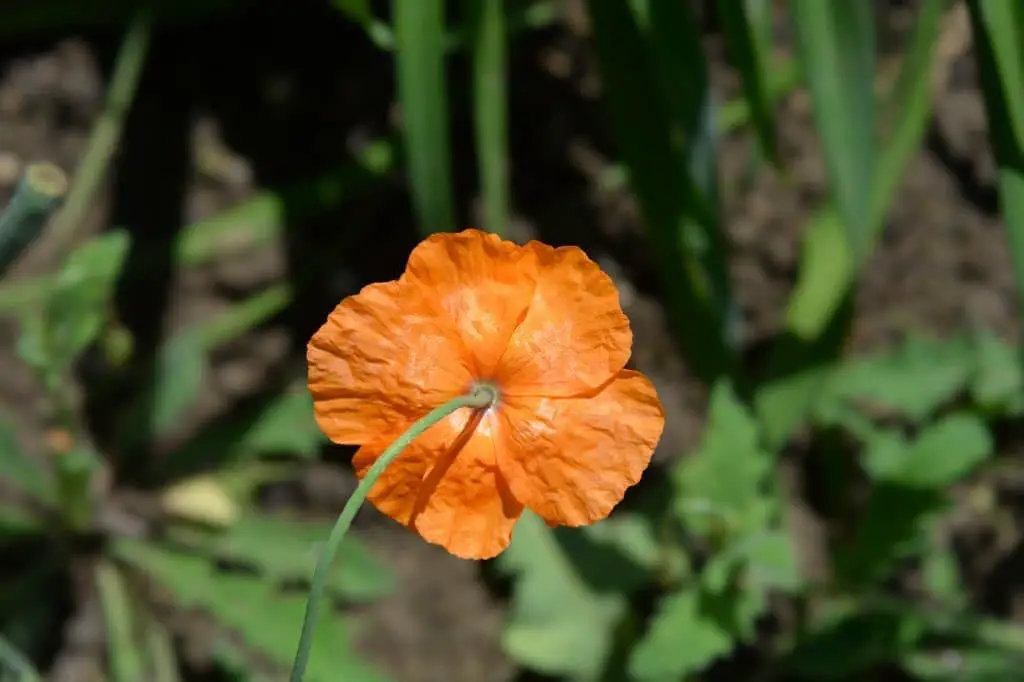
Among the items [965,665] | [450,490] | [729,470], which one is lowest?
[965,665]

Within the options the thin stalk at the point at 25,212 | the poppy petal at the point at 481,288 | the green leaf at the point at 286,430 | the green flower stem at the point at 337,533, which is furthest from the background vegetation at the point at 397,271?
the green flower stem at the point at 337,533

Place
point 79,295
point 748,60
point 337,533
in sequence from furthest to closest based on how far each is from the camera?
1. point 79,295
2. point 748,60
3. point 337,533

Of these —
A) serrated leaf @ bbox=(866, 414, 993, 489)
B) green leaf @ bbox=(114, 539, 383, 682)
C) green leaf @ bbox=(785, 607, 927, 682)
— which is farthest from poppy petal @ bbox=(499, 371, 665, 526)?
green leaf @ bbox=(785, 607, 927, 682)

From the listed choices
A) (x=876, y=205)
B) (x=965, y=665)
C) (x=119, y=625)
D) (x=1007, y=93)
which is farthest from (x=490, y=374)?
(x=965, y=665)

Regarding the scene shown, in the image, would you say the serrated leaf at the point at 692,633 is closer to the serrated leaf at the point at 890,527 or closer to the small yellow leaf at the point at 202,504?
the serrated leaf at the point at 890,527

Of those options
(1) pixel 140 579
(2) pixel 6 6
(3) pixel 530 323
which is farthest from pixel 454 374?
(2) pixel 6 6

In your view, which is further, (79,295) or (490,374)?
(79,295)

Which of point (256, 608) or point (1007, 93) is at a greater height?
point (1007, 93)

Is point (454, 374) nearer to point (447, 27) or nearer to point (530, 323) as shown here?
point (530, 323)

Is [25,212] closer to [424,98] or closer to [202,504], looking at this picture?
[424,98]
